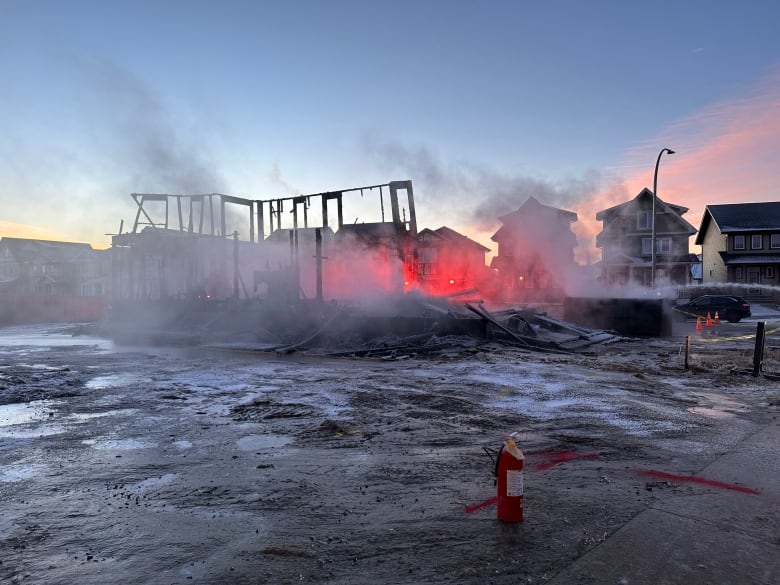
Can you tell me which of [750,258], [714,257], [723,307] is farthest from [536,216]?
[714,257]

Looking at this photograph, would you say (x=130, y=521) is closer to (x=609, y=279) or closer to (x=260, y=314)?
(x=260, y=314)

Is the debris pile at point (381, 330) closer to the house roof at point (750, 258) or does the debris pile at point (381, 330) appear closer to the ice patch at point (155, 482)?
the ice patch at point (155, 482)

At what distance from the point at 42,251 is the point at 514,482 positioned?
6641 centimetres

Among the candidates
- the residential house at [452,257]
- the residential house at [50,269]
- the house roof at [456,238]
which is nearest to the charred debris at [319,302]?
the residential house at [452,257]

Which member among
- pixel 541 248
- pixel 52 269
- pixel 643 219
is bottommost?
pixel 541 248

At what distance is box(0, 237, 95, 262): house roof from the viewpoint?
5766 centimetres

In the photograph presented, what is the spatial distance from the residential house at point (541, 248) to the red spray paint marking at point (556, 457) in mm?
27231

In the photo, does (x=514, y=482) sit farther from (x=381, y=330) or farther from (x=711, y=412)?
(x=381, y=330)

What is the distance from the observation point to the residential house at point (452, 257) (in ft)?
143

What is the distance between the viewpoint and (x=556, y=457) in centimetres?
576

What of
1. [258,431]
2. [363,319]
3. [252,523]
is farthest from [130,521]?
[363,319]

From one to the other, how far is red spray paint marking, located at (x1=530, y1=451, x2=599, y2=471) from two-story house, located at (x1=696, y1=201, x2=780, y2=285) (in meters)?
41.7

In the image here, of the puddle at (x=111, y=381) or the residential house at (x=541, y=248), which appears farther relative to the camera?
the residential house at (x=541, y=248)

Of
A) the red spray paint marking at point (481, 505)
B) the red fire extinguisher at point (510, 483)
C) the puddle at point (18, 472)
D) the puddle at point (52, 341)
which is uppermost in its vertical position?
the red fire extinguisher at point (510, 483)
